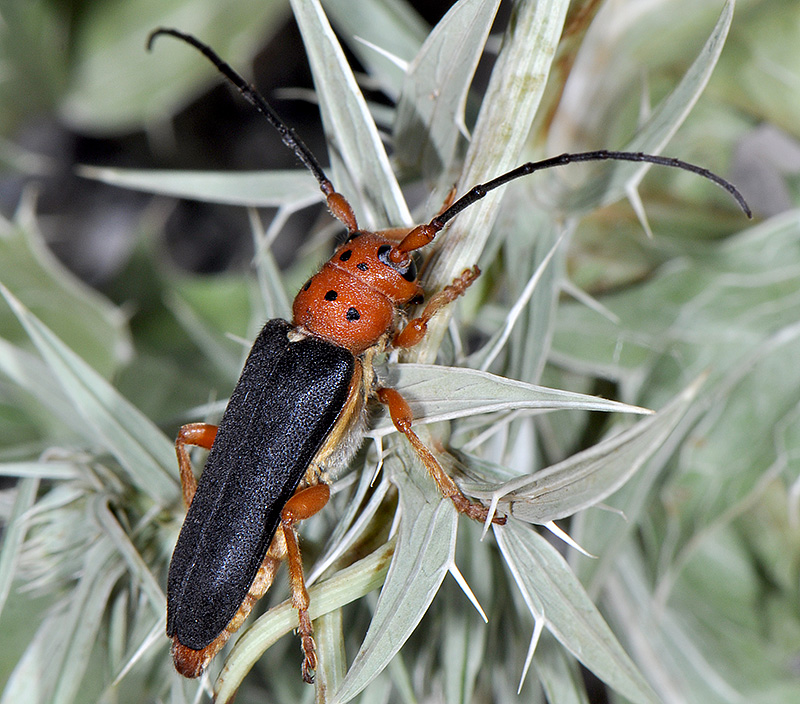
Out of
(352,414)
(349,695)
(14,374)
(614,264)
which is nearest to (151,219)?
(14,374)

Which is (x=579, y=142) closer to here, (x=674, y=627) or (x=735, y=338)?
(x=735, y=338)

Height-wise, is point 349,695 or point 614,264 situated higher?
point 614,264

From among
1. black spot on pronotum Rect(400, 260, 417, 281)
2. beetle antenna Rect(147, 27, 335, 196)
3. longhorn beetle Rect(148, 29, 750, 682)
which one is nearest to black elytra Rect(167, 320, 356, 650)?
longhorn beetle Rect(148, 29, 750, 682)

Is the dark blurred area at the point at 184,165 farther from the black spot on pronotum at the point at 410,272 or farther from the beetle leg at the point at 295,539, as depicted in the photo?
the beetle leg at the point at 295,539

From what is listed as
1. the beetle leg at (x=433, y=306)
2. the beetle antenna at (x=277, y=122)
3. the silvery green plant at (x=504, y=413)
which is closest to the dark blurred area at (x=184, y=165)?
the silvery green plant at (x=504, y=413)

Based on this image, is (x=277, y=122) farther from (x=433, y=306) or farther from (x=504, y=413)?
(x=504, y=413)

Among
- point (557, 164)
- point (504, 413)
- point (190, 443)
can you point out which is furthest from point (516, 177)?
point (190, 443)

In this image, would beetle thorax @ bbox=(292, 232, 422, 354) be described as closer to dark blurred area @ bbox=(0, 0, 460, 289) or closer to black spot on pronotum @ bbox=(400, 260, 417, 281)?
black spot on pronotum @ bbox=(400, 260, 417, 281)
